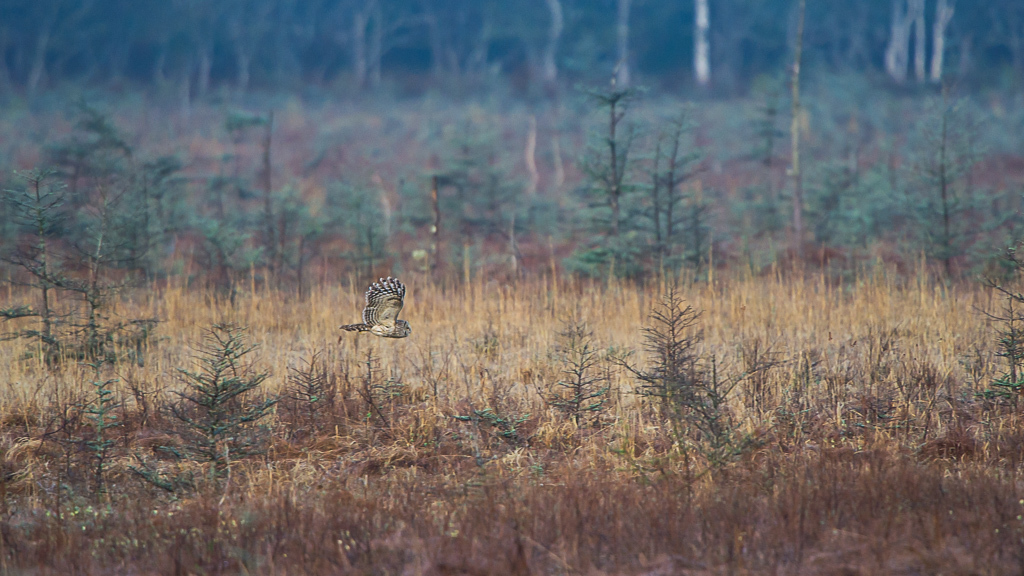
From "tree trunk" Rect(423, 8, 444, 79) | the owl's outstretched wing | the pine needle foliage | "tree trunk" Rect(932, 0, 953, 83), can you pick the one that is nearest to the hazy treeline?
"tree trunk" Rect(423, 8, 444, 79)

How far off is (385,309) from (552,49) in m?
43.8

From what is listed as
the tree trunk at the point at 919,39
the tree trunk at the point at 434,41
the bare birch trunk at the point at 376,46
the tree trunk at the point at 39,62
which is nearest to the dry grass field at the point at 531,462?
the tree trunk at the point at 919,39

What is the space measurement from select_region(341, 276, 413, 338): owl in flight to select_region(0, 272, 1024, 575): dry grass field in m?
0.47

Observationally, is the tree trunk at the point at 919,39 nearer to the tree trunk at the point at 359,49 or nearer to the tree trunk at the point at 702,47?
the tree trunk at the point at 702,47

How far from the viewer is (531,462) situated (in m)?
4.75

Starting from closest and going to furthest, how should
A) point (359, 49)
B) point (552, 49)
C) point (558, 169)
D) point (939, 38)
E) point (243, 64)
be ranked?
point (558, 169), point (939, 38), point (552, 49), point (243, 64), point (359, 49)

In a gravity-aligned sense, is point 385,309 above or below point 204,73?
below

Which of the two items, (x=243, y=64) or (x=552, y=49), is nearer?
(x=552, y=49)

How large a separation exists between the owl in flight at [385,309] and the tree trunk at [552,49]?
39.8m

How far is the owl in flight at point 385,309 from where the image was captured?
5367 millimetres

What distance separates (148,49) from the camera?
51156 millimetres

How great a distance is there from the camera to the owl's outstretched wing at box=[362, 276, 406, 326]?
536cm

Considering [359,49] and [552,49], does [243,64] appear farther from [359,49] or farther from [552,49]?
[552,49]

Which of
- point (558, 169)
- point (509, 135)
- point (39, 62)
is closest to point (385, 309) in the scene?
point (558, 169)
